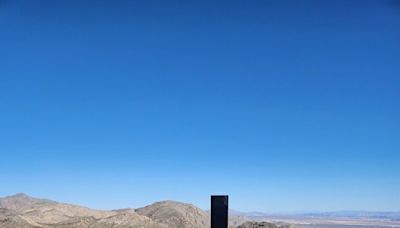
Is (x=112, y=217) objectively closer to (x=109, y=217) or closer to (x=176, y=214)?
(x=109, y=217)

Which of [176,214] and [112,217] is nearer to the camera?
[112,217]

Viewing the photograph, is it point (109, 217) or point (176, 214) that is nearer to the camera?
point (109, 217)

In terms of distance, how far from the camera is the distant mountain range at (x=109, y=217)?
330ft

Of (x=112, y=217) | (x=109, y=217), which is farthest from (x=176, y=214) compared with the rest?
(x=109, y=217)

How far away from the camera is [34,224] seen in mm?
97875

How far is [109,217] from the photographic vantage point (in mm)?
113562

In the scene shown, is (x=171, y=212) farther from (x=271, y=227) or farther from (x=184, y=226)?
(x=271, y=227)

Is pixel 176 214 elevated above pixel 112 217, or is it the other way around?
pixel 176 214

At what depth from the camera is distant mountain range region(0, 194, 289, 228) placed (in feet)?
330

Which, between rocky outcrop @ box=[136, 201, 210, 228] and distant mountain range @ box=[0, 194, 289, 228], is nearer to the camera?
distant mountain range @ box=[0, 194, 289, 228]

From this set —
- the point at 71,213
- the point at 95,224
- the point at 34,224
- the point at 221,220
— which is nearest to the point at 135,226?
the point at 95,224

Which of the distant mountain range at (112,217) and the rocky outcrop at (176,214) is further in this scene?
the rocky outcrop at (176,214)

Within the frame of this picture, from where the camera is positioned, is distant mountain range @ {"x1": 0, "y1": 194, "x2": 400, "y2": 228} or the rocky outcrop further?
the rocky outcrop

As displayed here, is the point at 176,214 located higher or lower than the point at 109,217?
higher
